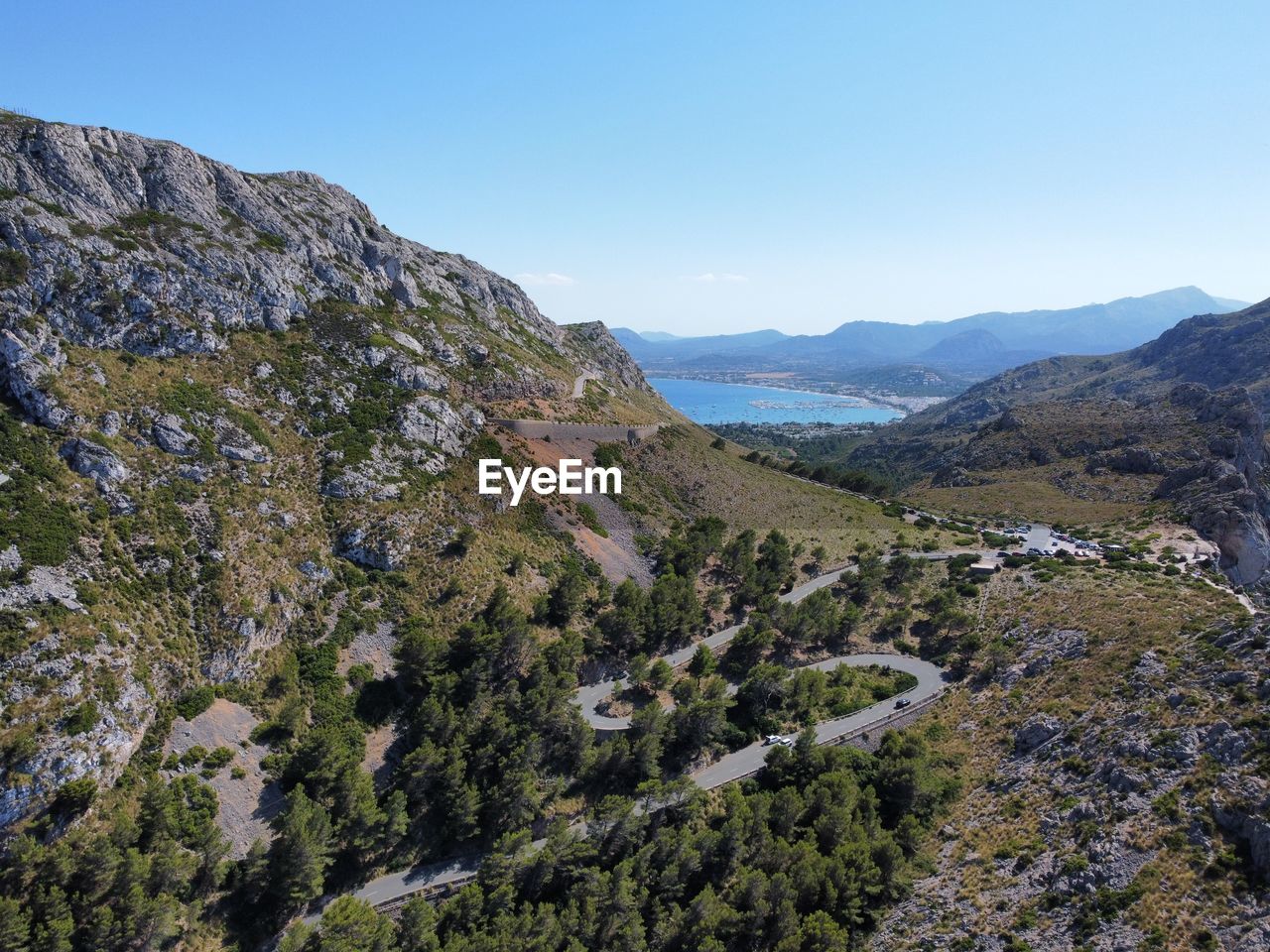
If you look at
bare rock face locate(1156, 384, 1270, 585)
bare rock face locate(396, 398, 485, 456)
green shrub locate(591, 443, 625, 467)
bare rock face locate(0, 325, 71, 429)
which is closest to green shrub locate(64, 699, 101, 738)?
bare rock face locate(0, 325, 71, 429)

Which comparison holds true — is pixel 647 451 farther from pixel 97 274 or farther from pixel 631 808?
pixel 97 274

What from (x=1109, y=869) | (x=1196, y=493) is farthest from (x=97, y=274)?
(x=1196, y=493)

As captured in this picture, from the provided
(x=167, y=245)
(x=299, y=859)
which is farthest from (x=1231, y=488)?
(x=167, y=245)

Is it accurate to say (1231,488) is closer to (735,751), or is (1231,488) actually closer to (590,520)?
(735,751)

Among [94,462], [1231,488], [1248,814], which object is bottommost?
[1248,814]

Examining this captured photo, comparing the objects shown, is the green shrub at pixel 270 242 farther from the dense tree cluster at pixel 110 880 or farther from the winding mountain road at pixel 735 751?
the winding mountain road at pixel 735 751

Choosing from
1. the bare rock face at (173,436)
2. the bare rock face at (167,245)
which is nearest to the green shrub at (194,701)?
the bare rock face at (173,436)

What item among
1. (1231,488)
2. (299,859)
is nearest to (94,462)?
(299,859)

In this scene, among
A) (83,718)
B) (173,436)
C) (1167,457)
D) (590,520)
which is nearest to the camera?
(83,718)

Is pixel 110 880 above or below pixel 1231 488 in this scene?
below

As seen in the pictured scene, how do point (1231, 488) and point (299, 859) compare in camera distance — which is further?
point (1231, 488)

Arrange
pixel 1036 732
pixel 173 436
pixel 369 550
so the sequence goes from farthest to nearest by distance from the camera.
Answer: pixel 369 550 < pixel 173 436 < pixel 1036 732
